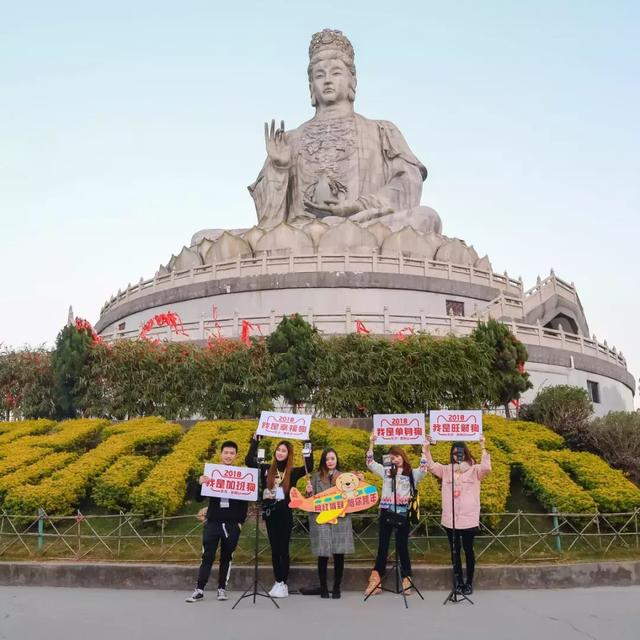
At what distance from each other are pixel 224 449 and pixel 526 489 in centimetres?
453

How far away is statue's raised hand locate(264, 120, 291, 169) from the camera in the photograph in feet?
84.2

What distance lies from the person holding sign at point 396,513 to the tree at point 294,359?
5.68 m

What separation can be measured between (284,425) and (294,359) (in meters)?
5.30

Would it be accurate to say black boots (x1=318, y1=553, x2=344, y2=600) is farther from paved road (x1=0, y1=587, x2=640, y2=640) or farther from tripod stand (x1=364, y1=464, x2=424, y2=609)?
tripod stand (x1=364, y1=464, x2=424, y2=609)

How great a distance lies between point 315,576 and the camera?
6.68 meters

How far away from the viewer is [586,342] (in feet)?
59.9

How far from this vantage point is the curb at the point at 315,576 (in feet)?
21.6

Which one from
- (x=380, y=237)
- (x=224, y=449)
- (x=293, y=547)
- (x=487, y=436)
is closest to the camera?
(x=224, y=449)

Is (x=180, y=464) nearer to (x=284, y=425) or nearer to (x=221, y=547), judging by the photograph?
(x=284, y=425)

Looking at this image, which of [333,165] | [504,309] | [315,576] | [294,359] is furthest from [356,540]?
[333,165]

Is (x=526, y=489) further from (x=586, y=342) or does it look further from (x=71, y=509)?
(x=586, y=342)

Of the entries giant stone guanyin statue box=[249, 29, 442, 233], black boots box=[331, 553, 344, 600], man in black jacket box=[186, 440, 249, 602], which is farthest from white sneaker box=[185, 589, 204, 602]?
giant stone guanyin statue box=[249, 29, 442, 233]

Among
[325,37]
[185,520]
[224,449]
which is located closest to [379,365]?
[185,520]

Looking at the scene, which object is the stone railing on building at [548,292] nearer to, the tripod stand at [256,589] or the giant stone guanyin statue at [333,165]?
the giant stone guanyin statue at [333,165]
